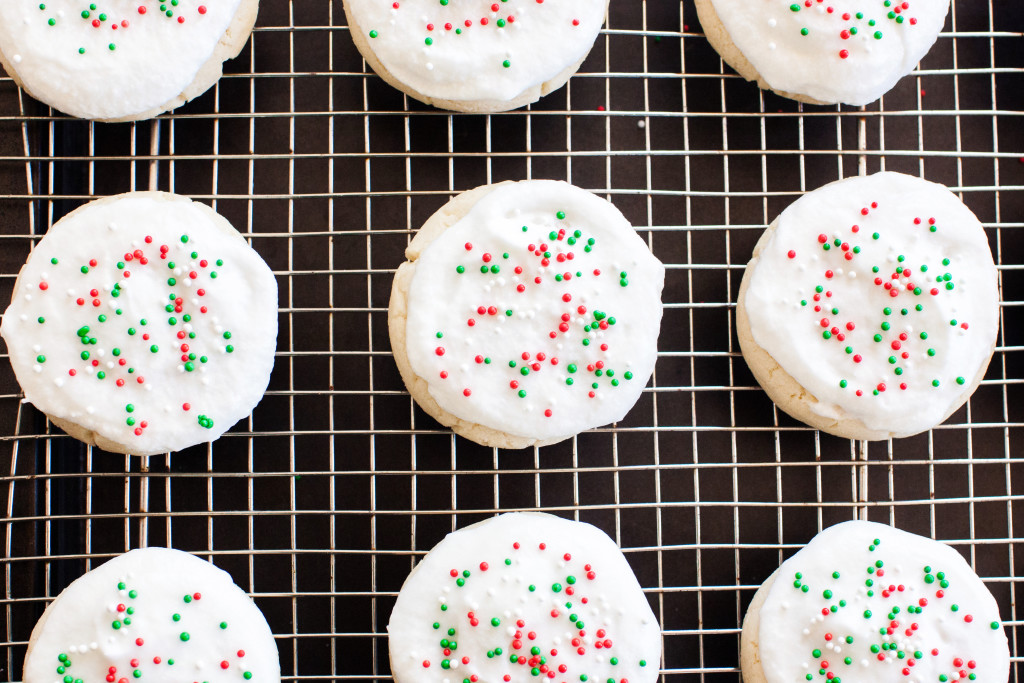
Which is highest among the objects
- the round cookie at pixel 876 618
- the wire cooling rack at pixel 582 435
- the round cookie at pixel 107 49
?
the round cookie at pixel 107 49

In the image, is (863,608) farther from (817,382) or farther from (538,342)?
(538,342)

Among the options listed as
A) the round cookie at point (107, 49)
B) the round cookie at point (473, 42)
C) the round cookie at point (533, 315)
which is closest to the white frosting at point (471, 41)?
the round cookie at point (473, 42)

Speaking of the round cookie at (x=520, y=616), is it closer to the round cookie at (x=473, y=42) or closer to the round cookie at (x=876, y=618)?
the round cookie at (x=876, y=618)

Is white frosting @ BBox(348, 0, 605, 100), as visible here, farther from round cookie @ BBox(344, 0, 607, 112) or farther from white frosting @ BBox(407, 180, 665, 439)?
white frosting @ BBox(407, 180, 665, 439)

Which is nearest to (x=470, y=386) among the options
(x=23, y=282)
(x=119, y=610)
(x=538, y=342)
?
(x=538, y=342)

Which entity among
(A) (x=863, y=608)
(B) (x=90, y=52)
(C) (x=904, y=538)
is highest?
(B) (x=90, y=52)

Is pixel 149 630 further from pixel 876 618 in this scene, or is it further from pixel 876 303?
pixel 876 303
